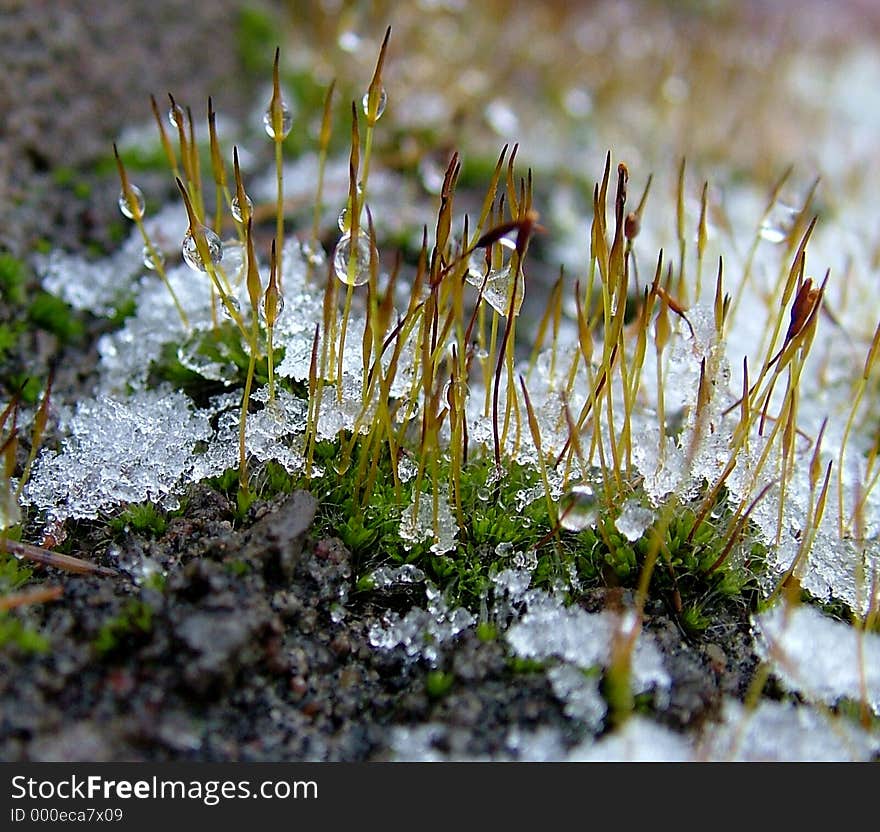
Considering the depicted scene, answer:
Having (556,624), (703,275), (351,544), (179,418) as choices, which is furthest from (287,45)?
(556,624)

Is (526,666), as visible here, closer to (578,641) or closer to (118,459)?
(578,641)

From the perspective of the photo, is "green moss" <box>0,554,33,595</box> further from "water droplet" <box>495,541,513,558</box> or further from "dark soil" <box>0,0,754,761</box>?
"water droplet" <box>495,541,513,558</box>

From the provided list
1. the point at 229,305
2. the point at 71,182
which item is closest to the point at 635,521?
the point at 229,305

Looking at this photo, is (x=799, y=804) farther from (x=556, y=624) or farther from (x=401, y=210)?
(x=401, y=210)

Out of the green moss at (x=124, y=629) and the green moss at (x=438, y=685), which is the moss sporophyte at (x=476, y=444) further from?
the green moss at (x=124, y=629)

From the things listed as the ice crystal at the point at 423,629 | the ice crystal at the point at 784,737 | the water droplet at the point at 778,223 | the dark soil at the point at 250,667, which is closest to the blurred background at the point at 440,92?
the water droplet at the point at 778,223

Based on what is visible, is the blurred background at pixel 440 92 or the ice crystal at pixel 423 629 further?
the blurred background at pixel 440 92
